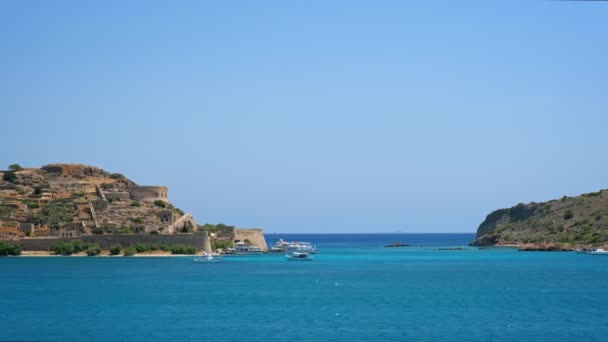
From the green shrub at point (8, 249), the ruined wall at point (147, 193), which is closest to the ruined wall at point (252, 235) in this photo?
the ruined wall at point (147, 193)

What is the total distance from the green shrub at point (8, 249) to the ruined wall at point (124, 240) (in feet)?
2.42

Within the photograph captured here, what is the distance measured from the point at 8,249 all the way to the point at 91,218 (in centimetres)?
914

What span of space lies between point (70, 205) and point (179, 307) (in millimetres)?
49751

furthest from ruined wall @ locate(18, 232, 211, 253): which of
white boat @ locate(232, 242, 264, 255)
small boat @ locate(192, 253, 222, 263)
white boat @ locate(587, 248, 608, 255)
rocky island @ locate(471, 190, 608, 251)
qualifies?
rocky island @ locate(471, 190, 608, 251)

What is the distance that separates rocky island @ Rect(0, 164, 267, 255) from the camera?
80625 millimetres

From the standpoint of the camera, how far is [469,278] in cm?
5912

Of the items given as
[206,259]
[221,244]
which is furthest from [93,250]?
[221,244]

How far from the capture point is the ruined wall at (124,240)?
79.7 meters

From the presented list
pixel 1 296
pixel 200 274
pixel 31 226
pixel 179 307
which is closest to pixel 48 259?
pixel 31 226

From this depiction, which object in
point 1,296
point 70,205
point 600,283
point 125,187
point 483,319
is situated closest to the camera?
point 483,319

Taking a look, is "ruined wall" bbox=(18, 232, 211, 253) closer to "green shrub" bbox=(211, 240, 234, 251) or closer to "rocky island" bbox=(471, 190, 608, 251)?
"green shrub" bbox=(211, 240, 234, 251)

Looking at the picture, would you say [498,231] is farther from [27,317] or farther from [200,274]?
[27,317]

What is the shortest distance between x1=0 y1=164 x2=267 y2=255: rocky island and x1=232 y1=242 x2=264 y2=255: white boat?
0.94m

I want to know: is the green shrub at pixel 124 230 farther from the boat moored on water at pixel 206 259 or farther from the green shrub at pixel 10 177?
the green shrub at pixel 10 177
